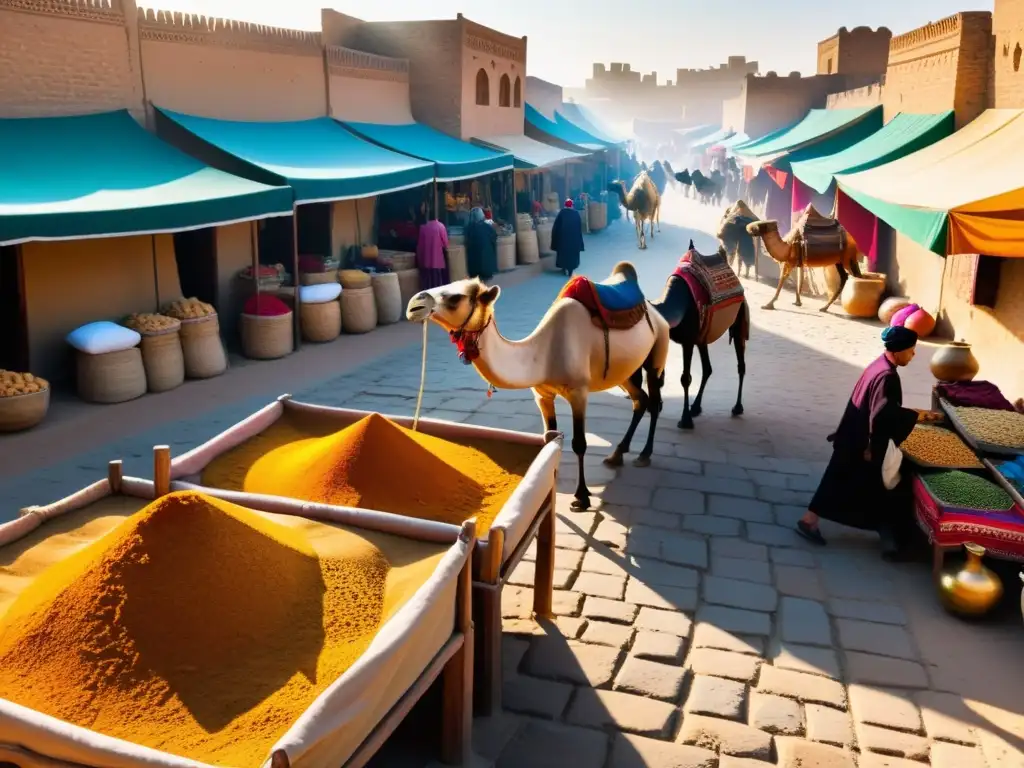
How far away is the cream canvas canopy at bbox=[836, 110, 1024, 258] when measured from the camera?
21.2ft

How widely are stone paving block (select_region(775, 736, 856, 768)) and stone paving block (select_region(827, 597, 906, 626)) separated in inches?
47.5

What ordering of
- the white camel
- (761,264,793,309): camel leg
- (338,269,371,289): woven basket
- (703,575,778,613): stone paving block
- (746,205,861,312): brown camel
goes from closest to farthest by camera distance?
the white camel
(703,575,778,613): stone paving block
(338,269,371,289): woven basket
(746,205,861,312): brown camel
(761,264,793,309): camel leg

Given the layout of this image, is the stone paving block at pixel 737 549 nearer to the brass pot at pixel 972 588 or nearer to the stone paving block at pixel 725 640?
the stone paving block at pixel 725 640

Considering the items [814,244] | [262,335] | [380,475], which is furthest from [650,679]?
[814,244]

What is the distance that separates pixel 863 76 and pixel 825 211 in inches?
316

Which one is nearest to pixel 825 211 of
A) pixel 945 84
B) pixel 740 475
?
pixel 945 84

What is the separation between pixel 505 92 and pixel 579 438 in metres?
15.9

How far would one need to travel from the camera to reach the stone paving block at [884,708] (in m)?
3.91

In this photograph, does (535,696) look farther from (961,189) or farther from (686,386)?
(961,189)

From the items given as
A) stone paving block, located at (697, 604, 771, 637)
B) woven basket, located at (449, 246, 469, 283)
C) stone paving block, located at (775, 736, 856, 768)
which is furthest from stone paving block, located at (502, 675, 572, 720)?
woven basket, located at (449, 246, 469, 283)

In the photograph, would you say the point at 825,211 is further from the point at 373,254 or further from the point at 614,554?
the point at 614,554

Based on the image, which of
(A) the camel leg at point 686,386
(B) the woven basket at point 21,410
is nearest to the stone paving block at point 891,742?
(A) the camel leg at point 686,386

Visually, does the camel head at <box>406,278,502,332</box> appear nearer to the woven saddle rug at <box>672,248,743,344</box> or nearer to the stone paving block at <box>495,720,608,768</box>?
the stone paving block at <box>495,720,608,768</box>

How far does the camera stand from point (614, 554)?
5496mm
